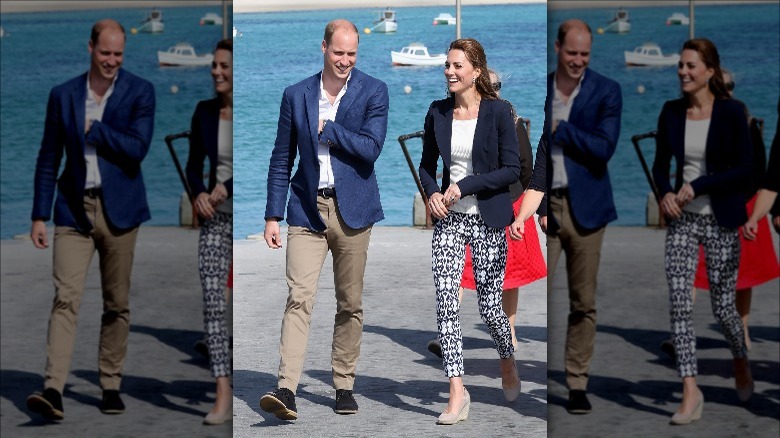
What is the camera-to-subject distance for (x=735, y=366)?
8086 mm

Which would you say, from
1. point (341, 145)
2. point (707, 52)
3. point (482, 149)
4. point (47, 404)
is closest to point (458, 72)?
point (482, 149)

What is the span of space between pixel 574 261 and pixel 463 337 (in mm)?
1171

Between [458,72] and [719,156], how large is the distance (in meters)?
1.26

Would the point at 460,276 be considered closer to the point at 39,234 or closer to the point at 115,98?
the point at 115,98

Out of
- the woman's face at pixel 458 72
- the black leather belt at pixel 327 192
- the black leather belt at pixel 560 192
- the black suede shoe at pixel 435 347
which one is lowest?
the black suede shoe at pixel 435 347

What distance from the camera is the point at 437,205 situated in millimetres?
8562

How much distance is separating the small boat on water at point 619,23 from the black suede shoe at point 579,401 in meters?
1.52

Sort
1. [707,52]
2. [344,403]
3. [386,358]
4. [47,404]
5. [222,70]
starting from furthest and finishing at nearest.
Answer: [386,358] < [344,403] < [47,404] < [222,70] < [707,52]

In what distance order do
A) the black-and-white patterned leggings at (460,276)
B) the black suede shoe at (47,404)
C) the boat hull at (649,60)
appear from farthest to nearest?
1. the black-and-white patterned leggings at (460,276)
2. the black suede shoe at (47,404)
3. the boat hull at (649,60)

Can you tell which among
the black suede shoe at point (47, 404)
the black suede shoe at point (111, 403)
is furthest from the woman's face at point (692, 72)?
the black suede shoe at point (47, 404)

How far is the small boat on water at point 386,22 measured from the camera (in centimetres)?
851

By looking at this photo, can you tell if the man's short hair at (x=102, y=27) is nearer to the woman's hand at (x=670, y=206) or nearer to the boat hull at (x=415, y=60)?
the boat hull at (x=415, y=60)

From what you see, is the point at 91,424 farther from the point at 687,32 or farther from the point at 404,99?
the point at 687,32

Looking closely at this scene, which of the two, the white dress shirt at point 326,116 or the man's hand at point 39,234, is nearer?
the man's hand at point 39,234
